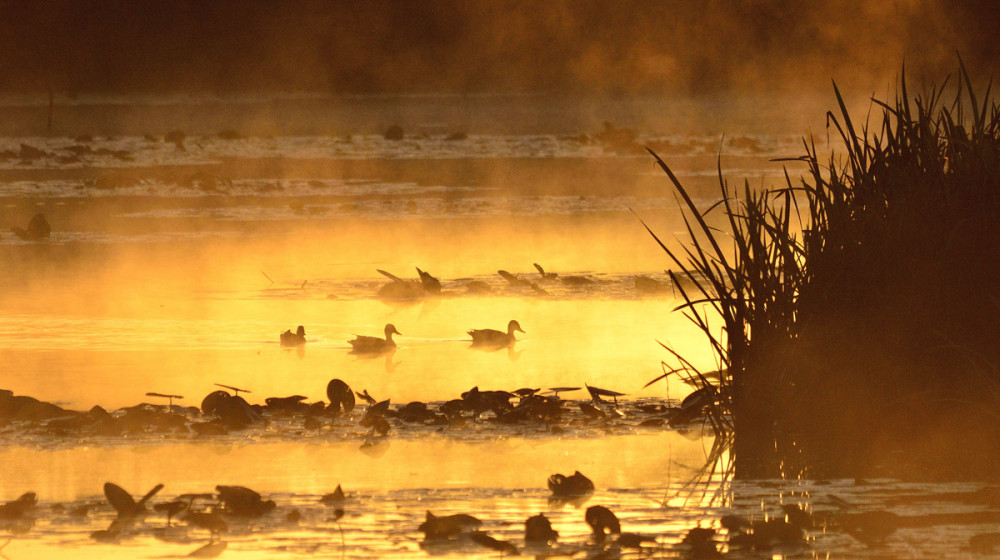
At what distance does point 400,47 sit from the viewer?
6119 centimetres

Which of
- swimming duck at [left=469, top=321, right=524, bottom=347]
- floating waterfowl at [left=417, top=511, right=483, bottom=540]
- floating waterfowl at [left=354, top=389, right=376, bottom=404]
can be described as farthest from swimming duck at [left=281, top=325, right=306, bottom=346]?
floating waterfowl at [left=417, top=511, right=483, bottom=540]

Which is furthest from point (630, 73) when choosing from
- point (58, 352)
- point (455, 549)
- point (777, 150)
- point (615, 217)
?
point (455, 549)

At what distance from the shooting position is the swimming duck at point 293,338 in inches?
395

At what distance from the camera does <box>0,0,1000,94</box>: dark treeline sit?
183 feet

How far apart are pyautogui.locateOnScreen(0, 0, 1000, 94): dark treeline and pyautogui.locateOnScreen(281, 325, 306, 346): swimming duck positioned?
145 ft

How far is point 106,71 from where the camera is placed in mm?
55812

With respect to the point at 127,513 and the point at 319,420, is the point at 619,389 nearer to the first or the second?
the point at 319,420

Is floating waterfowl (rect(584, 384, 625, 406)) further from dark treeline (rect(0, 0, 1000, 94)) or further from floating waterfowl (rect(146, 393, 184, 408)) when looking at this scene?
dark treeline (rect(0, 0, 1000, 94))

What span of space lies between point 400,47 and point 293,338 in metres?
52.0

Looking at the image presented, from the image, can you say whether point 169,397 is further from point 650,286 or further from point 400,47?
point 400,47

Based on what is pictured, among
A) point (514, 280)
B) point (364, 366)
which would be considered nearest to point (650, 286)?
point (514, 280)

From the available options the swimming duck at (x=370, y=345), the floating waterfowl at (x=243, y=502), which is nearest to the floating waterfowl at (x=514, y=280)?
the swimming duck at (x=370, y=345)

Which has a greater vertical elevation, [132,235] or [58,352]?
[132,235]

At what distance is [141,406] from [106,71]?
50.0 metres
